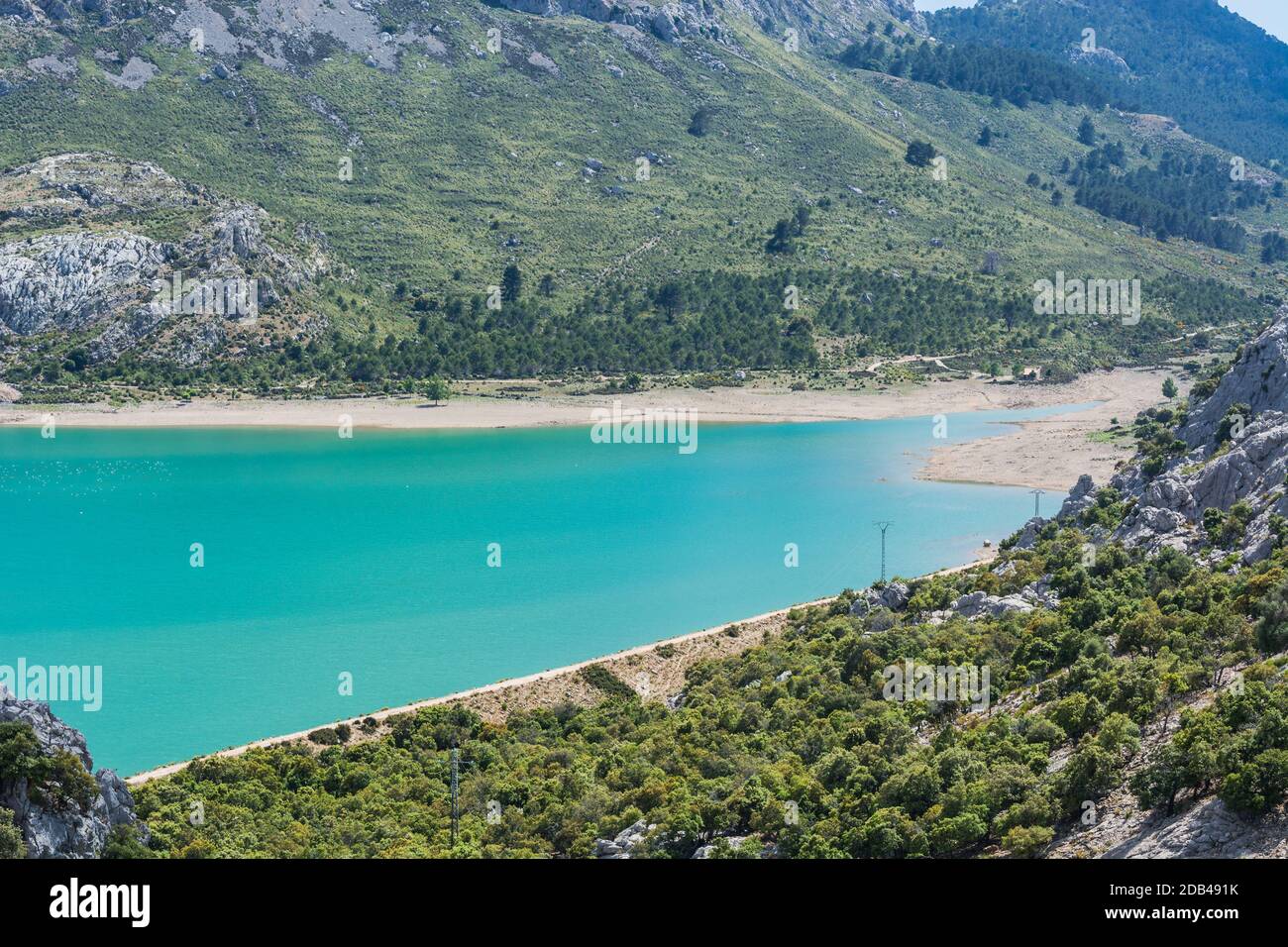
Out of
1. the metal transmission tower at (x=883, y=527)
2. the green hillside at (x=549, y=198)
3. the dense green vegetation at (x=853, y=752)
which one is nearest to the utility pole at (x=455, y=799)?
the dense green vegetation at (x=853, y=752)

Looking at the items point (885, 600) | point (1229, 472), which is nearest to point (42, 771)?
point (885, 600)

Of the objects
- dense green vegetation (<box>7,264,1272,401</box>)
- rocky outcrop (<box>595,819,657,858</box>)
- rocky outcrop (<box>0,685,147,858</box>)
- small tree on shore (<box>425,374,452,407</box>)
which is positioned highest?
dense green vegetation (<box>7,264,1272,401</box>)

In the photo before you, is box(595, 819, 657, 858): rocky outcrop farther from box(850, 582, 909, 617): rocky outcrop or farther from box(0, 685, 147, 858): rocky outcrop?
box(850, 582, 909, 617): rocky outcrop

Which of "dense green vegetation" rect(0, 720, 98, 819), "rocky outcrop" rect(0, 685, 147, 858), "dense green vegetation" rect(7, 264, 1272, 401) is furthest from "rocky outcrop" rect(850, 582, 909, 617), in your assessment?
"dense green vegetation" rect(7, 264, 1272, 401)

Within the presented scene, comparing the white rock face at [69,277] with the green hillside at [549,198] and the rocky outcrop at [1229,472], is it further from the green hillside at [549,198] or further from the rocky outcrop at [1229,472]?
the rocky outcrop at [1229,472]
